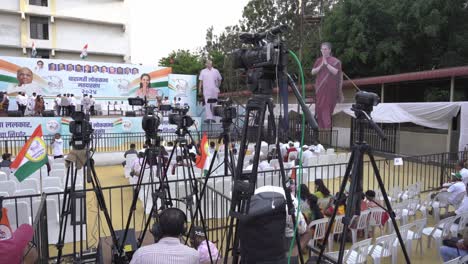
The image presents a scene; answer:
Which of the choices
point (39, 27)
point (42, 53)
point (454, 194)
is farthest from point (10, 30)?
point (454, 194)

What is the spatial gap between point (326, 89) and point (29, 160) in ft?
25.9

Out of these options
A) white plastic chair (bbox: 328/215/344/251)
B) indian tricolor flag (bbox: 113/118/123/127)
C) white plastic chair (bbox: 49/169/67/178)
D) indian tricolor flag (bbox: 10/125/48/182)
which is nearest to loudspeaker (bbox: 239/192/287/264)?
white plastic chair (bbox: 328/215/344/251)

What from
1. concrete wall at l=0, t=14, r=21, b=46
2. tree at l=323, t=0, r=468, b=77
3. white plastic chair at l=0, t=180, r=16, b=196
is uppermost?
concrete wall at l=0, t=14, r=21, b=46

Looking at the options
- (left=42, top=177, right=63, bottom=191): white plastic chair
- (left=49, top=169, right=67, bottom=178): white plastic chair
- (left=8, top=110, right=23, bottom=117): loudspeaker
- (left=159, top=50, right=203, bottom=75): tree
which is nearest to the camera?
(left=42, top=177, right=63, bottom=191): white plastic chair

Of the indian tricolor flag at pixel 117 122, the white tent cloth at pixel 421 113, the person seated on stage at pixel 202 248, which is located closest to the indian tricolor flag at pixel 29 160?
the person seated on stage at pixel 202 248

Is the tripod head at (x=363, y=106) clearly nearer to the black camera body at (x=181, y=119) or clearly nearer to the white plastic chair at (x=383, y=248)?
the black camera body at (x=181, y=119)

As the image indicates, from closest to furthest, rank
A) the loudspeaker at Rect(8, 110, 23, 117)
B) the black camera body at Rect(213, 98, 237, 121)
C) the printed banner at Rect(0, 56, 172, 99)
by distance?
the black camera body at Rect(213, 98, 237, 121) < the loudspeaker at Rect(8, 110, 23, 117) < the printed banner at Rect(0, 56, 172, 99)

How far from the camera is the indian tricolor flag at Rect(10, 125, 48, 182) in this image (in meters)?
5.21

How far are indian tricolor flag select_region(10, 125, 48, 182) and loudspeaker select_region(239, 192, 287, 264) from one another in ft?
14.5

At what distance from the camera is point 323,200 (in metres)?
6.21

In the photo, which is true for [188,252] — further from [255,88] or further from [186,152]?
[186,152]

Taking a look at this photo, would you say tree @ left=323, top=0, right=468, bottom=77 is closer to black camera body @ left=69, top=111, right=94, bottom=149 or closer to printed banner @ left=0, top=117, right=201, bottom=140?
printed banner @ left=0, top=117, right=201, bottom=140

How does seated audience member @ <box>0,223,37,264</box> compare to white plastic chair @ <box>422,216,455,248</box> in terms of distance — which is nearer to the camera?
seated audience member @ <box>0,223,37,264</box>

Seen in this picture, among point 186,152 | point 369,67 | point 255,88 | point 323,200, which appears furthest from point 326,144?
point 255,88
